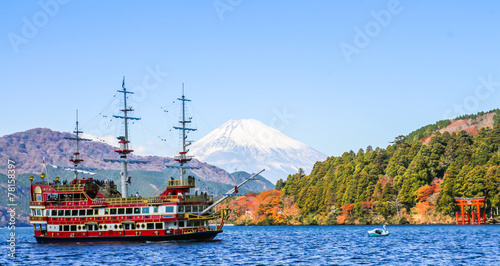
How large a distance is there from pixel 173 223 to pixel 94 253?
1072cm

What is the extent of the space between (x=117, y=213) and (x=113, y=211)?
50cm

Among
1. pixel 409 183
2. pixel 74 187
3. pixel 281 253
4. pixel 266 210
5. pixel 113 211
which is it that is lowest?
pixel 281 253

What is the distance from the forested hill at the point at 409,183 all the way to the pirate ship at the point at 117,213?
4952cm

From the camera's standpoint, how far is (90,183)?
65500mm

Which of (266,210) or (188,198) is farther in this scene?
(266,210)

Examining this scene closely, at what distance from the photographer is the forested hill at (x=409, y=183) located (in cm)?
9850

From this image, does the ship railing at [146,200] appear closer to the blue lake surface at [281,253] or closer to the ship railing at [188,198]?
the ship railing at [188,198]

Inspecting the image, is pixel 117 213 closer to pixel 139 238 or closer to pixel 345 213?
pixel 139 238

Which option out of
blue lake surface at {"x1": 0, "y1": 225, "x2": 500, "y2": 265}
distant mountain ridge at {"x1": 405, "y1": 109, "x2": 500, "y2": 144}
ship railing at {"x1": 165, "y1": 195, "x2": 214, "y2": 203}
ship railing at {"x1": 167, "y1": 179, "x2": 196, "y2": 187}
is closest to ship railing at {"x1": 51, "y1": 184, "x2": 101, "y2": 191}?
blue lake surface at {"x1": 0, "y1": 225, "x2": 500, "y2": 265}

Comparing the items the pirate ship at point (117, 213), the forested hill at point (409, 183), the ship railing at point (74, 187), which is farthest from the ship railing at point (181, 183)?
the forested hill at point (409, 183)

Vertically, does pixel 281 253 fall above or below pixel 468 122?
below

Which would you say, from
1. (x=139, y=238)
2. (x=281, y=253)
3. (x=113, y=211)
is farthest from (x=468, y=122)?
(x=281, y=253)

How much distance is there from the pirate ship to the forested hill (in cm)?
4952

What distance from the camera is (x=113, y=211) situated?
63312 millimetres
